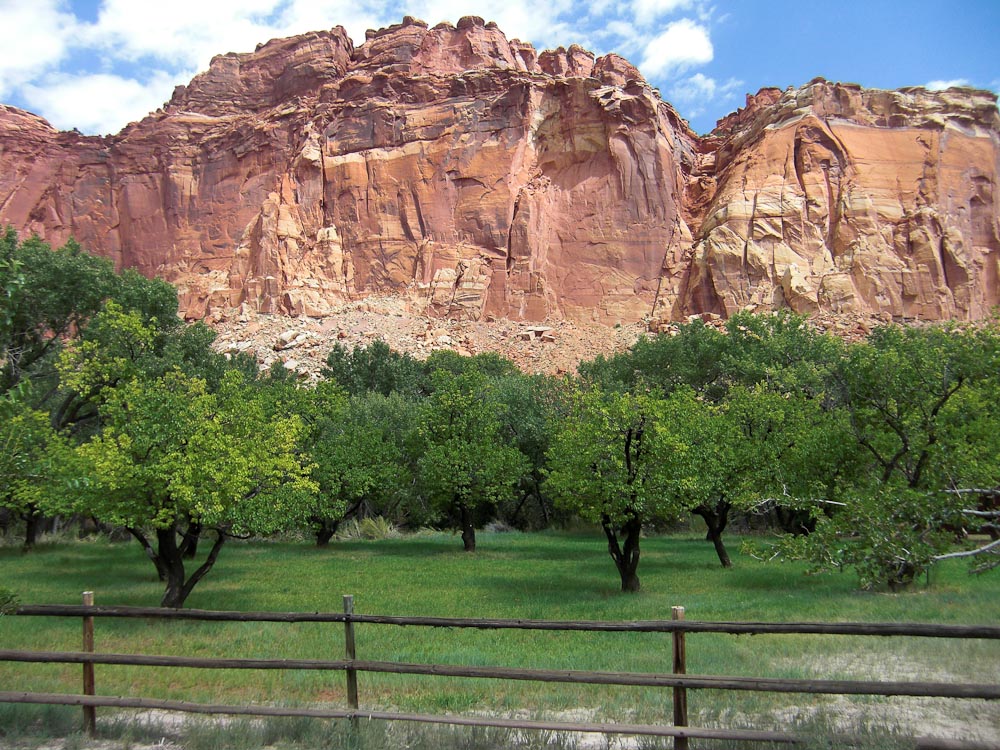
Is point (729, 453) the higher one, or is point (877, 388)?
point (877, 388)

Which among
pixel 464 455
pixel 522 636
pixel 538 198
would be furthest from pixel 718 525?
pixel 538 198

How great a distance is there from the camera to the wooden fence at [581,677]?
6156 mm

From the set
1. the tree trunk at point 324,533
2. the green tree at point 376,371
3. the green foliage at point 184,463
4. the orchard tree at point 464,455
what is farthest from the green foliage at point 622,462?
the green tree at point 376,371

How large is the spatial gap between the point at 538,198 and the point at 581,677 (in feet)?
237

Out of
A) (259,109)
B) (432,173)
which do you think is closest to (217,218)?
(259,109)

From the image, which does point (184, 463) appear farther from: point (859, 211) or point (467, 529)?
point (859, 211)

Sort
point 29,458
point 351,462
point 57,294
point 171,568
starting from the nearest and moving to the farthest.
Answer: point 29,458
point 171,568
point 57,294
point 351,462

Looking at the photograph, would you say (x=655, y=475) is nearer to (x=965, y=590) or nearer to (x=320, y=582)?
(x=965, y=590)

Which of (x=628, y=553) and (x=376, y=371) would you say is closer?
(x=628, y=553)

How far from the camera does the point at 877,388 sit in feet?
52.9

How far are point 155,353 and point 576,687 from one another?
28416mm

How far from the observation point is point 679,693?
6625 millimetres

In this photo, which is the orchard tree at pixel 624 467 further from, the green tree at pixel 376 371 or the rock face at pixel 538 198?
the rock face at pixel 538 198

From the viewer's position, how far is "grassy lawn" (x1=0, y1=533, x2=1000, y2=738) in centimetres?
821
